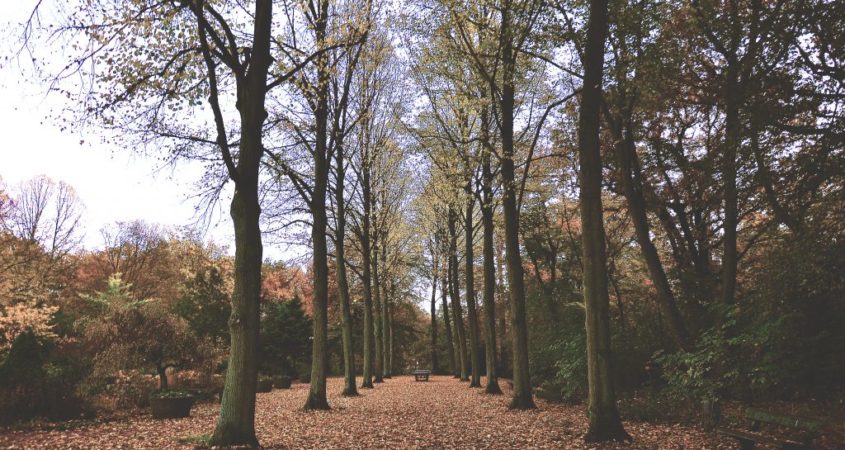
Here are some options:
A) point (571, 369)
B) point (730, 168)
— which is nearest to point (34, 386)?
point (571, 369)

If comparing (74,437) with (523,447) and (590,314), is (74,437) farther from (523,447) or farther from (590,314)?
(590,314)

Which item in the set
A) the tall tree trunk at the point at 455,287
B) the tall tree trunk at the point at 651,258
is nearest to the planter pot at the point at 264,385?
the tall tree trunk at the point at 455,287

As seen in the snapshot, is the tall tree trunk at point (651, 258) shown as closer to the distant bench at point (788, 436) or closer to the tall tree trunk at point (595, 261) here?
the tall tree trunk at point (595, 261)

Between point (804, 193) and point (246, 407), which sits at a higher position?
point (804, 193)

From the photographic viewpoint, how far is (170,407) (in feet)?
35.3

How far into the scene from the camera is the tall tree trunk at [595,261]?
710 cm

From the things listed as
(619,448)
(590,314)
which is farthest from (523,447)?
(590,314)

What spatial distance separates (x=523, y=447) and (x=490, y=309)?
9.83 metres

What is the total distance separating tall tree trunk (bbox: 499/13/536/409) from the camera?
38.2 feet

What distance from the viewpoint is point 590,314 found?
7445 millimetres

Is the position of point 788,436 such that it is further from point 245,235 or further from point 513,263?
point 245,235

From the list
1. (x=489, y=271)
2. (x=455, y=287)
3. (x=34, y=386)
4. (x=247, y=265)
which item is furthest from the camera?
(x=455, y=287)

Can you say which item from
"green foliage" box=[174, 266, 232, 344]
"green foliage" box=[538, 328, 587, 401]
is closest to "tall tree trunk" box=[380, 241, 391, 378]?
"green foliage" box=[174, 266, 232, 344]

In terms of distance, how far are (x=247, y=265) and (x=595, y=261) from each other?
17.1ft
